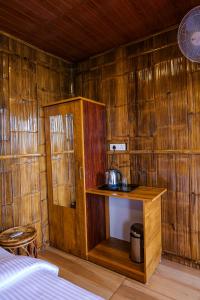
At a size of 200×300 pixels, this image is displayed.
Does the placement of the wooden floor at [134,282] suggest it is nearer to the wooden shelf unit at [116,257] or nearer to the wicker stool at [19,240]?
the wooden shelf unit at [116,257]

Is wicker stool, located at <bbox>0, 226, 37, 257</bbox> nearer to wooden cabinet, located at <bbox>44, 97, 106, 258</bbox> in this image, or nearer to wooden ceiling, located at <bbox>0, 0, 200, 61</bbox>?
wooden cabinet, located at <bbox>44, 97, 106, 258</bbox>

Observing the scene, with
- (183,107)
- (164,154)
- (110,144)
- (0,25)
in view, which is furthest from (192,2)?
(0,25)

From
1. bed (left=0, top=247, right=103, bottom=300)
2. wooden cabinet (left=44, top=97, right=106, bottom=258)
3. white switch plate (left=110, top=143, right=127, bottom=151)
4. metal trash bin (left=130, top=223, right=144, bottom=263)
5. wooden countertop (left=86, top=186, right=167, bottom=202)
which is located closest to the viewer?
bed (left=0, top=247, right=103, bottom=300)

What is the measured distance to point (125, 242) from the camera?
8.42 ft

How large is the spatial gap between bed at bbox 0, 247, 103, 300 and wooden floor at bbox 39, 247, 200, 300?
906 mm

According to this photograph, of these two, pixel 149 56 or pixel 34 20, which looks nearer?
pixel 34 20

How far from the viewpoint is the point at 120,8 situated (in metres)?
1.85

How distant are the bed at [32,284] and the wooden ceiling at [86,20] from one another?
6.67 feet

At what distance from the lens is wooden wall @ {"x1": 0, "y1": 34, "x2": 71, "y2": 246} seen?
2.16 metres

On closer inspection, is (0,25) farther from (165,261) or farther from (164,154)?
(165,261)

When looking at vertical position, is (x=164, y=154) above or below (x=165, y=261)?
above

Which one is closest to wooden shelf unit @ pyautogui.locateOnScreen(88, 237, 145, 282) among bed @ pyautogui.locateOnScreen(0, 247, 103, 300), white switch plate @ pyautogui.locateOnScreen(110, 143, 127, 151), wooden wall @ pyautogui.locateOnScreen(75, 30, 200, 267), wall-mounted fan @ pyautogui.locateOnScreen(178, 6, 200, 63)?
wooden wall @ pyautogui.locateOnScreen(75, 30, 200, 267)

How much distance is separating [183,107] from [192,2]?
3.10 feet

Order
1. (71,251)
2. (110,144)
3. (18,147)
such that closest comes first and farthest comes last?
1. (18,147)
2. (71,251)
3. (110,144)
